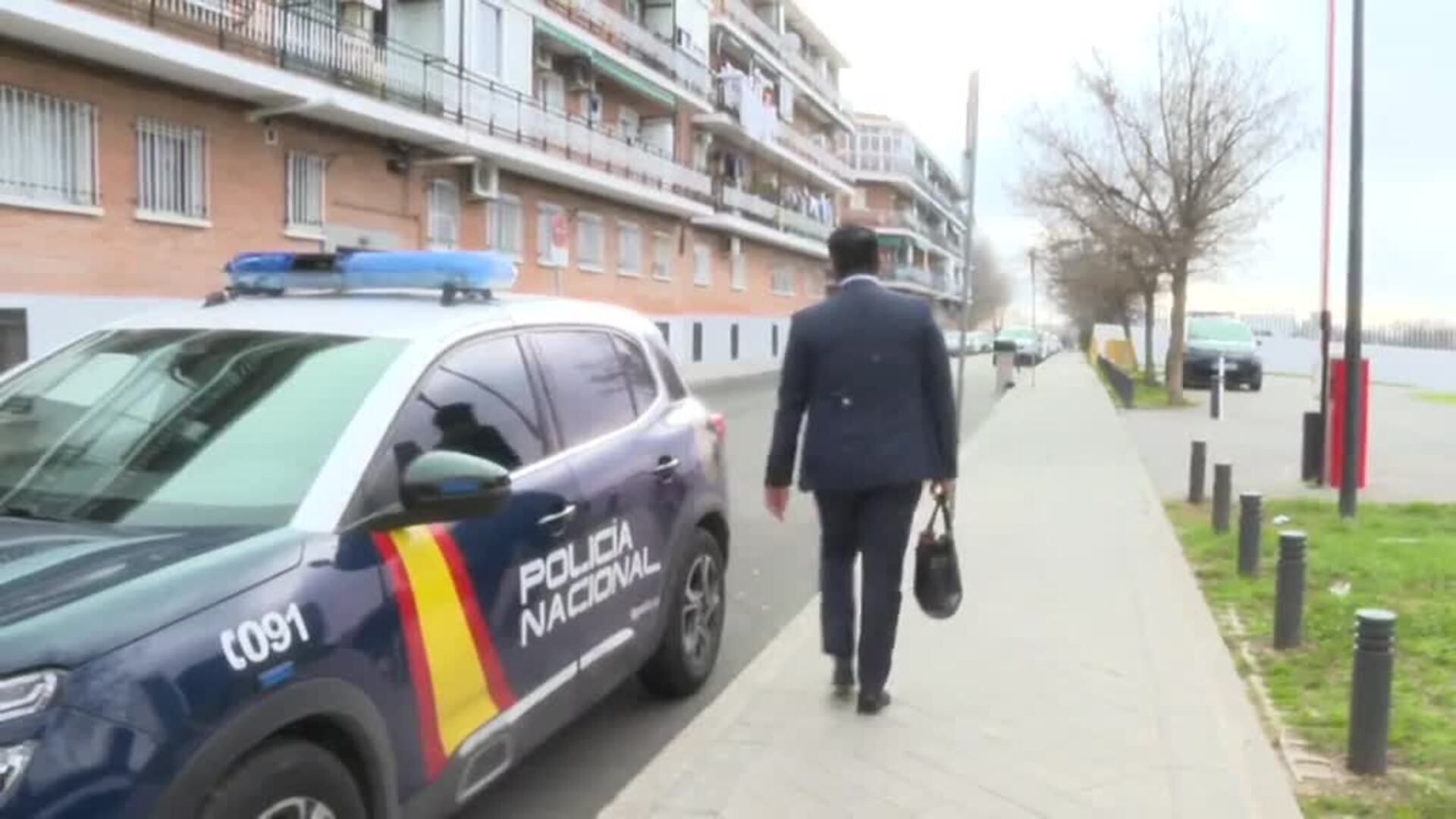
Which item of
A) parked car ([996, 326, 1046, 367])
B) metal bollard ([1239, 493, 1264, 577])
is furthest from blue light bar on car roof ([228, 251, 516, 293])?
parked car ([996, 326, 1046, 367])

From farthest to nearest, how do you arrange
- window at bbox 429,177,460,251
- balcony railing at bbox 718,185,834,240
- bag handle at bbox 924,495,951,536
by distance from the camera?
balcony railing at bbox 718,185,834,240
window at bbox 429,177,460,251
bag handle at bbox 924,495,951,536

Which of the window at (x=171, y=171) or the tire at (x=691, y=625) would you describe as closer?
the tire at (x=691, y=625)

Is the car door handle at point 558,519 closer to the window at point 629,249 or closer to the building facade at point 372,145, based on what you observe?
the building facade at point 372,145

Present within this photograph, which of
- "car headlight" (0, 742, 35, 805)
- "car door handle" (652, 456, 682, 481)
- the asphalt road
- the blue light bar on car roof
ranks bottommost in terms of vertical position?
the asphalt road

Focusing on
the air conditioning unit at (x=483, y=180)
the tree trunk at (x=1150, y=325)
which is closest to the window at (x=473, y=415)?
the air conditioning unit at (x=483, y=180)

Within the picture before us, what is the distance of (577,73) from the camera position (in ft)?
99.6

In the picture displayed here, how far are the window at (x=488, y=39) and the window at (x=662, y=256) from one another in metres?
10.6

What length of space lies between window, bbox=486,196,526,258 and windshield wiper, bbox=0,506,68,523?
2275cm

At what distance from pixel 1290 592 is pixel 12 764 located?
5.71 meters

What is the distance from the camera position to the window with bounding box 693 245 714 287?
39.8 m

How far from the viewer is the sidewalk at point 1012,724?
14.0 feet

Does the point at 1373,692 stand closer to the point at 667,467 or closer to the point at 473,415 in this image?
the point at 667,467

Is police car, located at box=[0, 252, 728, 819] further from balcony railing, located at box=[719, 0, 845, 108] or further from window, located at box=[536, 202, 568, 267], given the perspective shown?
balcony railing, located at box=[719, 0, 845, 108]

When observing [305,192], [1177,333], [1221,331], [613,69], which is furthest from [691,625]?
[1221,331]
